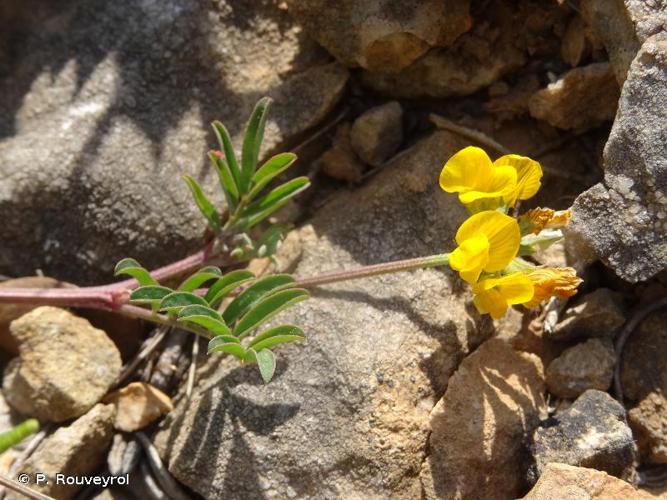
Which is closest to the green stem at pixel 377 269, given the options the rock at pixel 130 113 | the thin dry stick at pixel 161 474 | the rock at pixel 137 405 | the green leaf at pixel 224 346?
the green leaf at pixel 224 346

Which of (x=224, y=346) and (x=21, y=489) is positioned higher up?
(x=224, y=346)

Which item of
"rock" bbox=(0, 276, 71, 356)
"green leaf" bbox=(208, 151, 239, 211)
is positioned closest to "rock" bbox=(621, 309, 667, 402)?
"green leaf" bbox=(208, 151, 239, 211)

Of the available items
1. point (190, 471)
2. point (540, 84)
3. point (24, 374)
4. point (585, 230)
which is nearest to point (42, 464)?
point (24, 374)

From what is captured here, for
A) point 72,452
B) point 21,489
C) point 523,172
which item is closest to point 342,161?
point 523,172

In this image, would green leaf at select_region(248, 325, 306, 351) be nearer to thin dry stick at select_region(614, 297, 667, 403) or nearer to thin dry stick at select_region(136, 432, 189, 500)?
thin dry stick at select_region(136, 432, 189, 500)

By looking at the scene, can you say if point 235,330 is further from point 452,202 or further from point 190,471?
point 452,202

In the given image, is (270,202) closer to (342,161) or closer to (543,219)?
(342,161)
